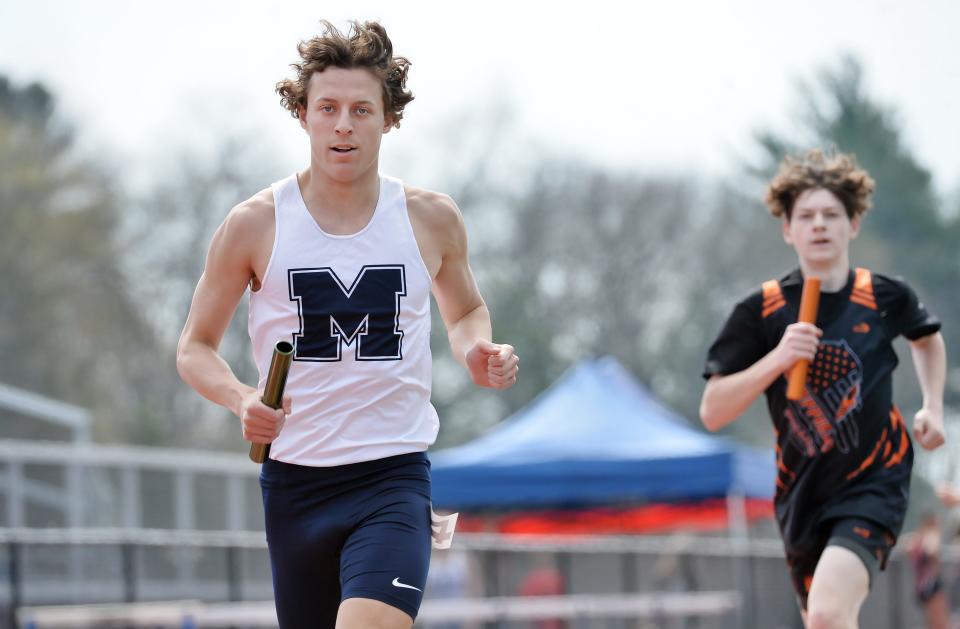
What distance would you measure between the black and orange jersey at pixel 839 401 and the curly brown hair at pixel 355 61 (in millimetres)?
2164

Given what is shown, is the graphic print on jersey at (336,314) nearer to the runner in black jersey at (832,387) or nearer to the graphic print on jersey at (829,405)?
the runner in black jersey at (832,387)

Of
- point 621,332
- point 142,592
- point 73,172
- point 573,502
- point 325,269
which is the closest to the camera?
point 325,269

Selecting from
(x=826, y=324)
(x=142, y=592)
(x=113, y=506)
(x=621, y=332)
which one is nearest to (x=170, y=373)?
(x=621, y=332)

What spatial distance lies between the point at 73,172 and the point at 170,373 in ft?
17.1

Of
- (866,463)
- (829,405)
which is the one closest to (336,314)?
(829,405)

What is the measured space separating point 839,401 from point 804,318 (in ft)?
1.36

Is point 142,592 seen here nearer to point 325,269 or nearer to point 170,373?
point 325,269

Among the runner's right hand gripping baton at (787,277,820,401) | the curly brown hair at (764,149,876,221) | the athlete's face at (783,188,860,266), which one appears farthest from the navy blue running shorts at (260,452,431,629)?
the curly brown hair at (764,149,876,221)

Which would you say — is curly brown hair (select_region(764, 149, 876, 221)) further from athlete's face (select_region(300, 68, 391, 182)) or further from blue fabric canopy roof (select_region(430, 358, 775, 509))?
blue fabric canopy roof (select_region(430, 358, 775, 509))

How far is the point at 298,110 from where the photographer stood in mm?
4715

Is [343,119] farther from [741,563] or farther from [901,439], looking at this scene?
[741,563]

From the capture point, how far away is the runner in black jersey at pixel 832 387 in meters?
5.84

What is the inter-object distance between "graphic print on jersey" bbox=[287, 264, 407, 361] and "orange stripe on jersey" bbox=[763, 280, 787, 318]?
2345 mm

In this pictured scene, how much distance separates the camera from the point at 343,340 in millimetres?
4457
